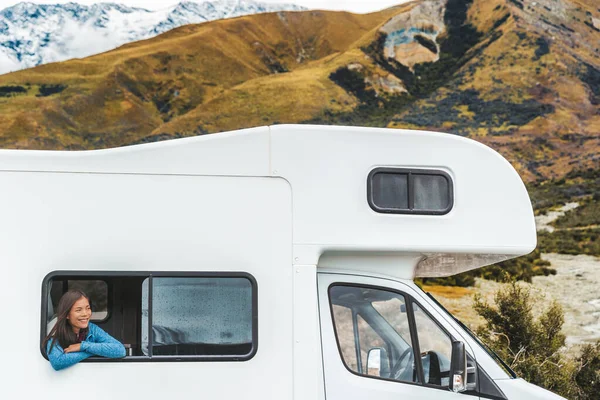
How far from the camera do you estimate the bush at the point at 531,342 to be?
41.9 ft

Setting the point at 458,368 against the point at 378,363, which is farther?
the point at 378,363

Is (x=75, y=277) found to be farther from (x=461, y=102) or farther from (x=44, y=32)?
(x=44, y=32)

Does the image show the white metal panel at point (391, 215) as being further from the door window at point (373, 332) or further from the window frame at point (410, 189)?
the door window at point (373, 332)

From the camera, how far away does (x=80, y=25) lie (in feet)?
534

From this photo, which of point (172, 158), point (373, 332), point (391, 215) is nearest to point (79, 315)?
point (172, 158)

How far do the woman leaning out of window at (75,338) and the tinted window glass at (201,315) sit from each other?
0.26m

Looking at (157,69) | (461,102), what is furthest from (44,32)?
(461,102)

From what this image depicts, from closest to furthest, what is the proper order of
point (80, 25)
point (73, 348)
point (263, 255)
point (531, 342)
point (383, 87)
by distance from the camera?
point (73, 348), point (263, 255), point (531, 342), point (383, 87), point (80, 25)

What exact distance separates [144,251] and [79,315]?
22.9 inches

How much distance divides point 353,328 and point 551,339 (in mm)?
10374

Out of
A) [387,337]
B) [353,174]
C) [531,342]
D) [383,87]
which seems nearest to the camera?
[353,174]

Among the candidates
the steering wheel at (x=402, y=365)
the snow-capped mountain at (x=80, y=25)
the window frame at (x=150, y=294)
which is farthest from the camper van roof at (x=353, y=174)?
the snow-capped mountain at (x=80, y=25)

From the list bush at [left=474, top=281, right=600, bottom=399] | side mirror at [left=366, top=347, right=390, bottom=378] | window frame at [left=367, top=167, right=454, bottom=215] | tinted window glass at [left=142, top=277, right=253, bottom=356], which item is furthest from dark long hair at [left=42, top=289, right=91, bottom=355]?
bush at [left=474, top=281, right=600, bottom=399]

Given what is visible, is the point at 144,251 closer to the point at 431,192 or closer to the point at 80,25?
the point at 431,192
